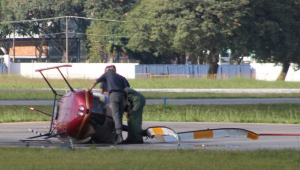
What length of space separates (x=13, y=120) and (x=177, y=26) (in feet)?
107

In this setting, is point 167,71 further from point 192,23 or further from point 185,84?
point 185,84

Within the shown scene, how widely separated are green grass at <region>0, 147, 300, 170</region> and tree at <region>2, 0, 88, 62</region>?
62.1m

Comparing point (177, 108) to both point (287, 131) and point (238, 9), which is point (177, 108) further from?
point (238, 9)

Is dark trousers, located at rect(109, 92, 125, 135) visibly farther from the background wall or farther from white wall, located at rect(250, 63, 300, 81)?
white wall, located at rect(250, 63, 300, 81)

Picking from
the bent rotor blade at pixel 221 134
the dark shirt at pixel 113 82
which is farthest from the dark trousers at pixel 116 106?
the bent rotor blade at pixel 221 134

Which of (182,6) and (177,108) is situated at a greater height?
(182,6)

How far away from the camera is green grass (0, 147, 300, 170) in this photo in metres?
7.02

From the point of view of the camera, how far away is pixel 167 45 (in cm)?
5247

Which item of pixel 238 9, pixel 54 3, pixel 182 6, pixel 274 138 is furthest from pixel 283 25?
pixel 274 138

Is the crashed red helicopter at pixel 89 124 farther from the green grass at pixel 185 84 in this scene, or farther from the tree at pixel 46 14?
the tree at pixel 46 14

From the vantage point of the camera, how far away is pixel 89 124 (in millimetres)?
9617

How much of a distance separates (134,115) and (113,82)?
88 centimetres

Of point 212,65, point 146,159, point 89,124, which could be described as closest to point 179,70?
point 212,65

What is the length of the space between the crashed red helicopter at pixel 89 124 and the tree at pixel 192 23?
3679 centimetres
